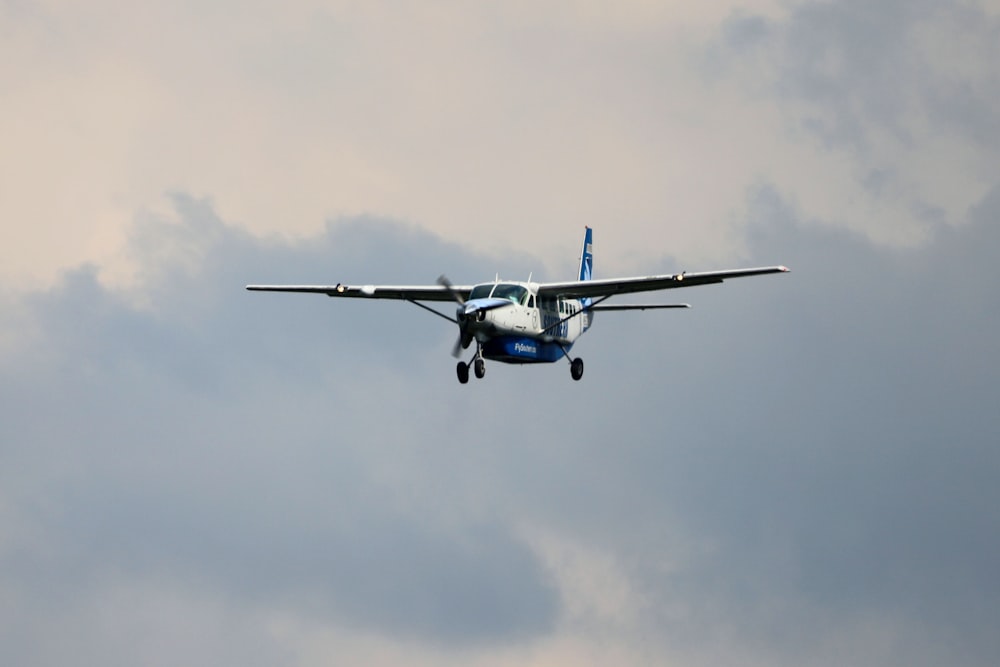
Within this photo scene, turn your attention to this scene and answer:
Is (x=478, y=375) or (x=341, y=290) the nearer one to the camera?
(x=478, y=375)

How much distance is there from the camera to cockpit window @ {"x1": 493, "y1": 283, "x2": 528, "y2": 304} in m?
73.6

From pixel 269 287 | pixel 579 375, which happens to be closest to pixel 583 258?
pixel 579 375

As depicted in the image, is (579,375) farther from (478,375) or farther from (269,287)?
(269,287)

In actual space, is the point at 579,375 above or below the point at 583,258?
below

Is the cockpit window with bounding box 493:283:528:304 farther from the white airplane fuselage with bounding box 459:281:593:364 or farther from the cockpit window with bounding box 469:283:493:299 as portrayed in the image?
the cockpit window with bounding box 469:283:493:299

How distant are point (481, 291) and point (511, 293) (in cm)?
124

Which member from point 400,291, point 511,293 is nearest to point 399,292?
point 400,291

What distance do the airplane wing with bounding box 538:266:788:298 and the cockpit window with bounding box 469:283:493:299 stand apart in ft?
8.92

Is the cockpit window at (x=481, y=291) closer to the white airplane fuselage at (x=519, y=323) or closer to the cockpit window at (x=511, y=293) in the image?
the white airplane fuselage at (x=519, y=323)

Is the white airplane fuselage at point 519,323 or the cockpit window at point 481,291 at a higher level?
the cockpit window at point 481,291

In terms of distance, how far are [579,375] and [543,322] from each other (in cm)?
447

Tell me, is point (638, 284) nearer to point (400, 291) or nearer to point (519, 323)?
point (519, 323)

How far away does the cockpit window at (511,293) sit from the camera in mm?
73562

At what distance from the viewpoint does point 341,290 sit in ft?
255
